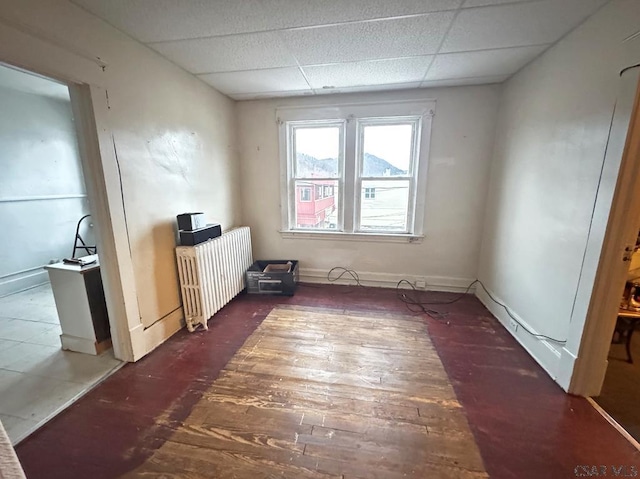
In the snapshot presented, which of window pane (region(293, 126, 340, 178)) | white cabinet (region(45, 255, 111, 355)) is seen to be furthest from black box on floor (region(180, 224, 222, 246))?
window pane (region(293, 126, 340, 178))

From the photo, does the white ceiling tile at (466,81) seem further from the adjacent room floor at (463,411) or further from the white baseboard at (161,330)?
the white baseboard at (161,330)

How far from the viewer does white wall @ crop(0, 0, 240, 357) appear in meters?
1.45

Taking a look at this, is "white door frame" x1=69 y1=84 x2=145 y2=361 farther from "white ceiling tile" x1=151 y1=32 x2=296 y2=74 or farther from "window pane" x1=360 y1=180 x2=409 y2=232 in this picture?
"window pane" x1=360 y1=180 x2=409 y2=232

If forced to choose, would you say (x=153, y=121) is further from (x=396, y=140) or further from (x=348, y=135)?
→ (x=396, y=140)

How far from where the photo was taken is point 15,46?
133 cm

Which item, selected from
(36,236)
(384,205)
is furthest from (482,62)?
(36,236)

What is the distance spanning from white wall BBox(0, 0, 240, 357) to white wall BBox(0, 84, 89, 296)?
272 centimetres

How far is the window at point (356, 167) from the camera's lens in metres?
3.21

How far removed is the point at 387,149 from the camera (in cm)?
332

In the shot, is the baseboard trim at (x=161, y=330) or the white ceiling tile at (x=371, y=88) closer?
the baseboard trim at (x=161, y=330)

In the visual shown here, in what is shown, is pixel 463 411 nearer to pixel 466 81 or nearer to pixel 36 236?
pixel 466 81

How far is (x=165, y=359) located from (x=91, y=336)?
63 centimetres

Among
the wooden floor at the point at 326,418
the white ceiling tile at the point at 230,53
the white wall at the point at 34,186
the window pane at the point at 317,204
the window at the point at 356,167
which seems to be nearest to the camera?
the wooden floor at the point at 326,418

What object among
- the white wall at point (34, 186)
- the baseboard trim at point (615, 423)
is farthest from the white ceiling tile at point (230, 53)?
the baseboard trim at point (615, 423)
